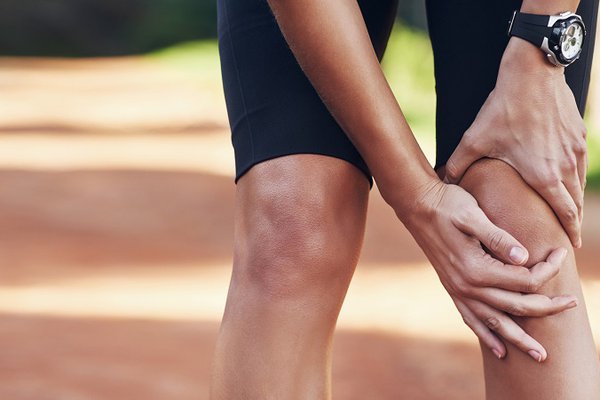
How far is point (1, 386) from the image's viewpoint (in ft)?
9.27

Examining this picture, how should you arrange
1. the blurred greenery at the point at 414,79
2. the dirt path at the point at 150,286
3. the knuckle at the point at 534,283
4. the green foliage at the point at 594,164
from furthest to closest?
the blurred greenery at the point at 414,79 < the green foliage at the point at 594,164 < the dirt path at the point at 150,286 < the knuckle at the point at 534,283

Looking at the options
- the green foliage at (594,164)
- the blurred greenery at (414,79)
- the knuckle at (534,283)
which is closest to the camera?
the knuckle at (534,283)

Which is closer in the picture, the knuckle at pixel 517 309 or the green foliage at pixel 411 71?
the knuckle at pixel 517 309

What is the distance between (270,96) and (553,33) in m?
0.32

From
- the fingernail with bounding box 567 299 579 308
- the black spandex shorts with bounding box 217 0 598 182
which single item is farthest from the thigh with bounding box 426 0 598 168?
the fingernail with bounding box 567 299 579 308

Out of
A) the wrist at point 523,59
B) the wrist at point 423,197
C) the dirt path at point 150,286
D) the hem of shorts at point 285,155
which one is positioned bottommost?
the dirt path at point 150,286

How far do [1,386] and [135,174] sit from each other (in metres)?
3.73

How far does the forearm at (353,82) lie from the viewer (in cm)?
115

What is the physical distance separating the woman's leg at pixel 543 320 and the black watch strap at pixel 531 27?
0.14m

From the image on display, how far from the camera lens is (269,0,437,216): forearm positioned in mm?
1146

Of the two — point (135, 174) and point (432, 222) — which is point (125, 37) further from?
point (432, 222)

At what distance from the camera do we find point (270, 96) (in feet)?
3.95

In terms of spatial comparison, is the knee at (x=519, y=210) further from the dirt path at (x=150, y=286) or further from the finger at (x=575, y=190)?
the dirt path at (x=150, y=286)

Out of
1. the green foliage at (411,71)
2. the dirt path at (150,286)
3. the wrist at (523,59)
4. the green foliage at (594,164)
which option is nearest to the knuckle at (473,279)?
the wrist at (523,59)
